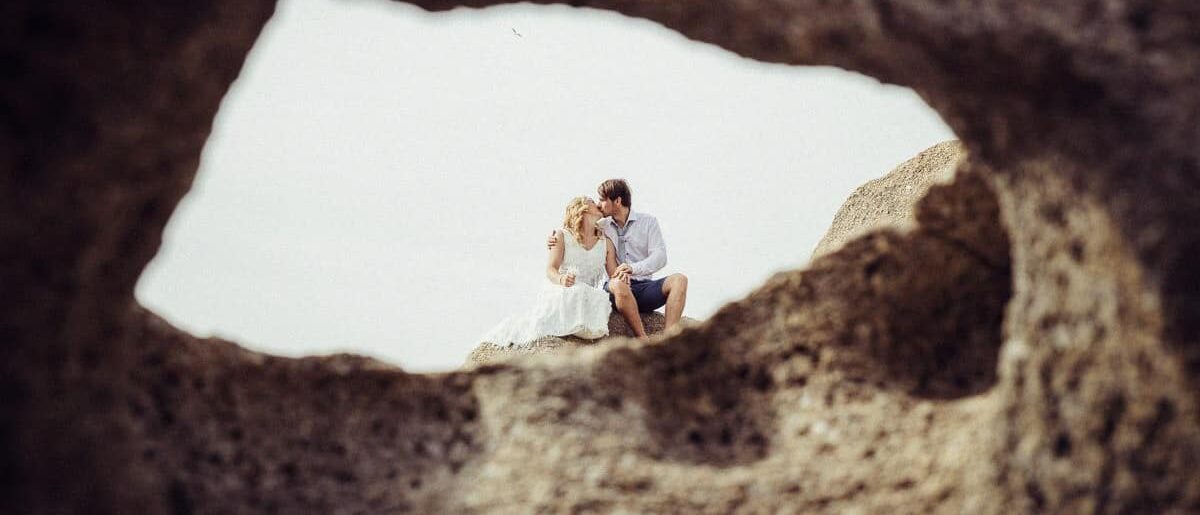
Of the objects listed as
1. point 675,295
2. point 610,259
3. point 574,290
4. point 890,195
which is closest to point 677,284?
point 675,295

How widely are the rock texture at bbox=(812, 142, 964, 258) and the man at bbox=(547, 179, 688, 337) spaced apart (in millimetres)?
1782

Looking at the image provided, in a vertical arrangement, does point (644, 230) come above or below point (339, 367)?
above

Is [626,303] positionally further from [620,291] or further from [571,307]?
[571,307]

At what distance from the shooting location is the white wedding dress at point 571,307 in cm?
686

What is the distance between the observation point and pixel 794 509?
2.61 metres

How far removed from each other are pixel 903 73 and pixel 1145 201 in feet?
2.09

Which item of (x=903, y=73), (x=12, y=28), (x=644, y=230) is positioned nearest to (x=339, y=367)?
(x=12, y=28)

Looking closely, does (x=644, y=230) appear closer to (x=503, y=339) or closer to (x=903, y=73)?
(x=503, y=339)

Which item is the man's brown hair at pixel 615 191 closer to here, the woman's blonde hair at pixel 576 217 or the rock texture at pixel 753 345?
the woman's blonde hair at pixel 576 217

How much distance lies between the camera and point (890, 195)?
874 cm

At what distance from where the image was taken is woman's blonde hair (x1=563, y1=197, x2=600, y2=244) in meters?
7.30

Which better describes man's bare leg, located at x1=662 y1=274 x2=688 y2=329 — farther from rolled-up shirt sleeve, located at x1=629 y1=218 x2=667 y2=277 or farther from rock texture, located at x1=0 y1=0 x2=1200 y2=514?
rock texture, located at x1=0 y1=0 x2=1200 y2=514

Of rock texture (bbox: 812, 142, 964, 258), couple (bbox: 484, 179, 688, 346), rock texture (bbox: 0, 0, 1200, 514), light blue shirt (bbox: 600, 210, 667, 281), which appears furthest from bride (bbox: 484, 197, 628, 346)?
rock texture (bbox: 0, 0, 1200, 514)

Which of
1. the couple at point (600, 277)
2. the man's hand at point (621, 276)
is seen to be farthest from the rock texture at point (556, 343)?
the man's hand at point (621, 276)
